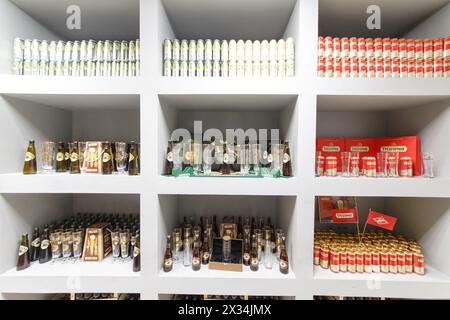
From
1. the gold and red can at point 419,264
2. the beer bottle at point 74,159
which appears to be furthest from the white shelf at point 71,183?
the gold and red can at point 419,264

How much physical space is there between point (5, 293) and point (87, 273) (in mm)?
505

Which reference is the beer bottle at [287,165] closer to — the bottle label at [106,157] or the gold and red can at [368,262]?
the gold and red can at [368,262]

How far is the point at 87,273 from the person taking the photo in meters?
1.23

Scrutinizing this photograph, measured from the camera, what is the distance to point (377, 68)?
1.21 m

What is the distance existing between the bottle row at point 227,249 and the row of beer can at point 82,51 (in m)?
1.14

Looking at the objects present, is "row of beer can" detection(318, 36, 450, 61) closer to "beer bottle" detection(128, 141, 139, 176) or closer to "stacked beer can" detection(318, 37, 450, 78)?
"stacked beer can" detection(318, 37, 450, 78)

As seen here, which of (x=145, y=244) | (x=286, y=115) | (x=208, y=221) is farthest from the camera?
(x=208, y=221)

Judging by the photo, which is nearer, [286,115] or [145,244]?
[145,244]

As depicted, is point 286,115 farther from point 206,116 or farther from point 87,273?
point 87,273

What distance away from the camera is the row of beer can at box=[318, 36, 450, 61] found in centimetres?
120

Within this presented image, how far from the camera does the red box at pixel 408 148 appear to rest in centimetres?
Answer: 127

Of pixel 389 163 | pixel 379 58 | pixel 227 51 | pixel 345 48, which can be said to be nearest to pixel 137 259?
pixel 227 51


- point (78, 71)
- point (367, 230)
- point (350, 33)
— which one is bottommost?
point (367, 230)
